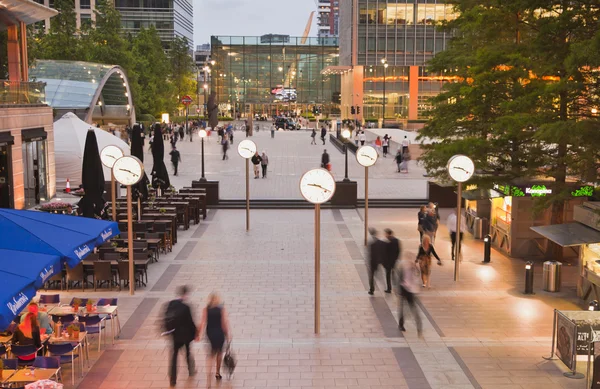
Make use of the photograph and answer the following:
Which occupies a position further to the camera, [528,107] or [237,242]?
[237,242]

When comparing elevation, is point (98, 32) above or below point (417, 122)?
above

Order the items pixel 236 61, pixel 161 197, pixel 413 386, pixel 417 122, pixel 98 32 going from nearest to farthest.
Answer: pixel 413 386 < pixel 161 197 < pixel 98 32 < pixel 417 122 < pixel 236 61

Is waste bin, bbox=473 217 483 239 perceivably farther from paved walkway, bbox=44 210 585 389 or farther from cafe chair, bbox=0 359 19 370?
cafe chair, bbox=0 359 19 370

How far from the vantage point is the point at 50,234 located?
10.5m

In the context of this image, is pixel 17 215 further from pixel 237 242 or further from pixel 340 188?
pixel 340 188

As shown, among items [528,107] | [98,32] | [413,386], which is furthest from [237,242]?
[98,32]

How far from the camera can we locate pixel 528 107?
18359 millimetres

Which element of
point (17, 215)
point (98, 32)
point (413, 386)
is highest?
point (98, 32)

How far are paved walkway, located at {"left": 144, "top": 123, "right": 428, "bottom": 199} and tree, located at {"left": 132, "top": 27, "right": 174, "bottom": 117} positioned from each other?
1561cm

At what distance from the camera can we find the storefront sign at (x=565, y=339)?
34.4 ft

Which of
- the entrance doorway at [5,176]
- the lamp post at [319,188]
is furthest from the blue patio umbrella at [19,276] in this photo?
the entrance doorway at [5,176]

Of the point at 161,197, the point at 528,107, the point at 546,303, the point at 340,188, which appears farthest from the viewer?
the point at 340,188

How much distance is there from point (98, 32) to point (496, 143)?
5477cm

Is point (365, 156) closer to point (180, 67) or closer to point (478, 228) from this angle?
point (478, 228)
